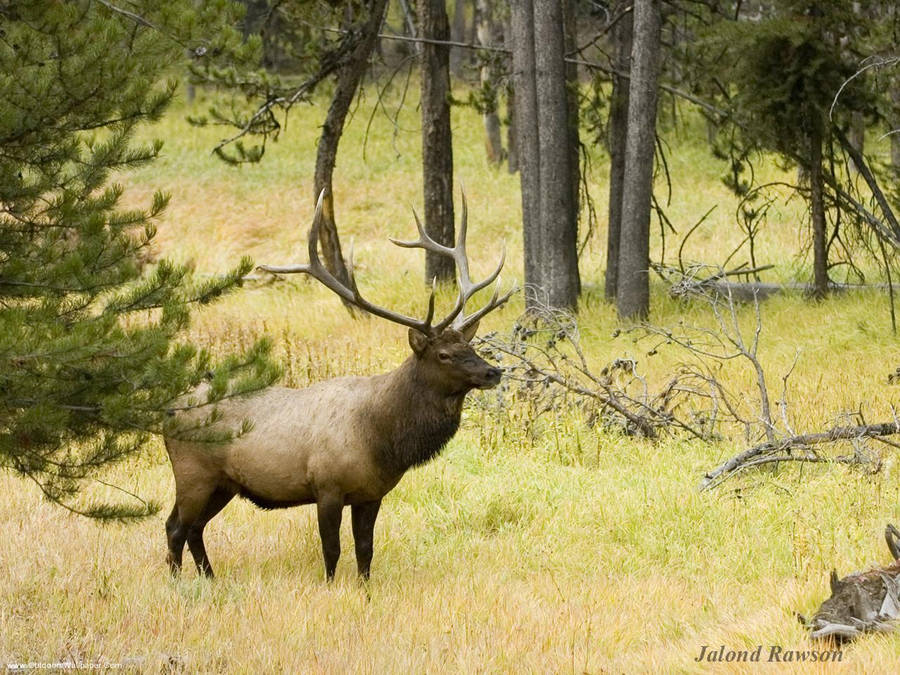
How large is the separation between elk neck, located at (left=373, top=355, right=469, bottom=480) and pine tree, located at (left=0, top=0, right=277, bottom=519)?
1202 mm

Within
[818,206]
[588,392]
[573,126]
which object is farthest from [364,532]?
[573,126]

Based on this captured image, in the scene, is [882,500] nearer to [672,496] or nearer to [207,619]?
[672,496]

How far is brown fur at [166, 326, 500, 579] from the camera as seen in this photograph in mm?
6902

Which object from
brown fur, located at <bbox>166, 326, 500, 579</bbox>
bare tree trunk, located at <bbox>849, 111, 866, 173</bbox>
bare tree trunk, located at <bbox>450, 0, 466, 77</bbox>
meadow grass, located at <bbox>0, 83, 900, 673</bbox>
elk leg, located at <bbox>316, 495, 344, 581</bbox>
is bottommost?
meadow grass, located at <bbox>0, 83, 900, 673</bbox>

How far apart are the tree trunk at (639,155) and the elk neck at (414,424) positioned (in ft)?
25.3

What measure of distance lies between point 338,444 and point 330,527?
1.58 ft

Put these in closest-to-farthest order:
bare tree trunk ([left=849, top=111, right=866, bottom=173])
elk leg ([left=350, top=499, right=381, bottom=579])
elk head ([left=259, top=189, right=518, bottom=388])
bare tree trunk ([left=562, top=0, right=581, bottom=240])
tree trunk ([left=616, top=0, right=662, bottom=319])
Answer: elk head ([left=259, top=189, right=518, bottom=388]), elk leg ([left=350, top=499, right=381, bottom=579]), tree trunk ([left=616, top=0, right=662, bottom=319]), bare tree trunk ([left=849, top=111, right=866, bottom=173]), bare tree trunk ([left=562, top=0, right=581, bottom=240])

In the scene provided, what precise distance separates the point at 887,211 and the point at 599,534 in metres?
7.79

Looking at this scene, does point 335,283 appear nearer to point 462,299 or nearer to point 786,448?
point 462,299

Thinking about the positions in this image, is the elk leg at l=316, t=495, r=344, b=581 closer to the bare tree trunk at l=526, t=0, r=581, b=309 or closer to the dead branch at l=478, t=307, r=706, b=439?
the dead branch at l=478, t=307, r=706, b=439

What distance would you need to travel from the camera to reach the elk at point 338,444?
6902 mm

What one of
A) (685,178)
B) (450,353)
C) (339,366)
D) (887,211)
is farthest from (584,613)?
(685,178)

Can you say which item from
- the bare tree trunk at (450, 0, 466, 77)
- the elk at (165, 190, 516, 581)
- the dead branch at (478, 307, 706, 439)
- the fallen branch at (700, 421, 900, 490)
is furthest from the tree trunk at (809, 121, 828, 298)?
the bare tree trunk at (450, 0, 466, 77)

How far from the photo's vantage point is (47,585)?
6715mm
